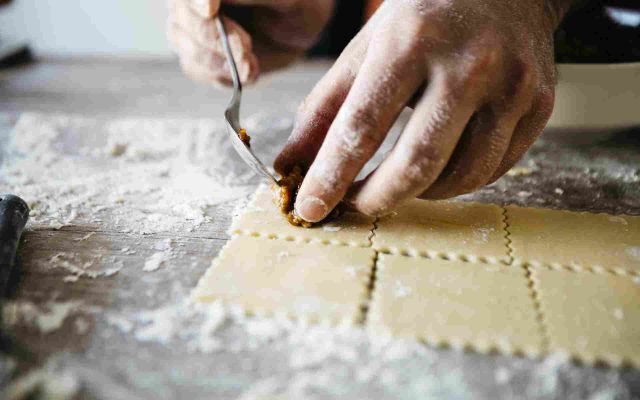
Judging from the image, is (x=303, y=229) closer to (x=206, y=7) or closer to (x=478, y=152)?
(x=478, y=152)

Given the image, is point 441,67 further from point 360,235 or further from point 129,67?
point 129,67

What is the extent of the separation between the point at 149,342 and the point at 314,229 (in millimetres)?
421

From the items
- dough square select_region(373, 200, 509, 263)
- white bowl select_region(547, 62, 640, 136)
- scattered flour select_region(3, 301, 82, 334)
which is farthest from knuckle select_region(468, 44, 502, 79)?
scattered flour select_region(3, 301, 82, 334)

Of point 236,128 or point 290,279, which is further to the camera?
point 236,128

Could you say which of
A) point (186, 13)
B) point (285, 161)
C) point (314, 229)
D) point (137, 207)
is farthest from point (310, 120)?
point (186, 13)

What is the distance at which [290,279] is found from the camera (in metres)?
0.98

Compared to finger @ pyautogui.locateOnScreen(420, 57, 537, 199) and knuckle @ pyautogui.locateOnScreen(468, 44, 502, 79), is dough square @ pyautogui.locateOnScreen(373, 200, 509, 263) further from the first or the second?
knuckle @ pyautogui.locateOnScreen(468, 44, 502, 79)

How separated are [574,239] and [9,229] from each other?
113 centimetres

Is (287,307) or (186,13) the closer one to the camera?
(287,307)

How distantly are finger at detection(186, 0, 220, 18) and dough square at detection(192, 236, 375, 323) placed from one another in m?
0.76

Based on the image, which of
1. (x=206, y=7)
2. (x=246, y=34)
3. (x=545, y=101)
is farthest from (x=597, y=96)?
(x=206, y=7)

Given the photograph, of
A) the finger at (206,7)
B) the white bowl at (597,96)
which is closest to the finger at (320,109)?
the finger at (206,7)

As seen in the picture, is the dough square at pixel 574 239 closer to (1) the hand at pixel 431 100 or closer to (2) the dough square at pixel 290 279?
(1) the hand at pixel 431 100

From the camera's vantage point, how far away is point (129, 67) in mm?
2670
